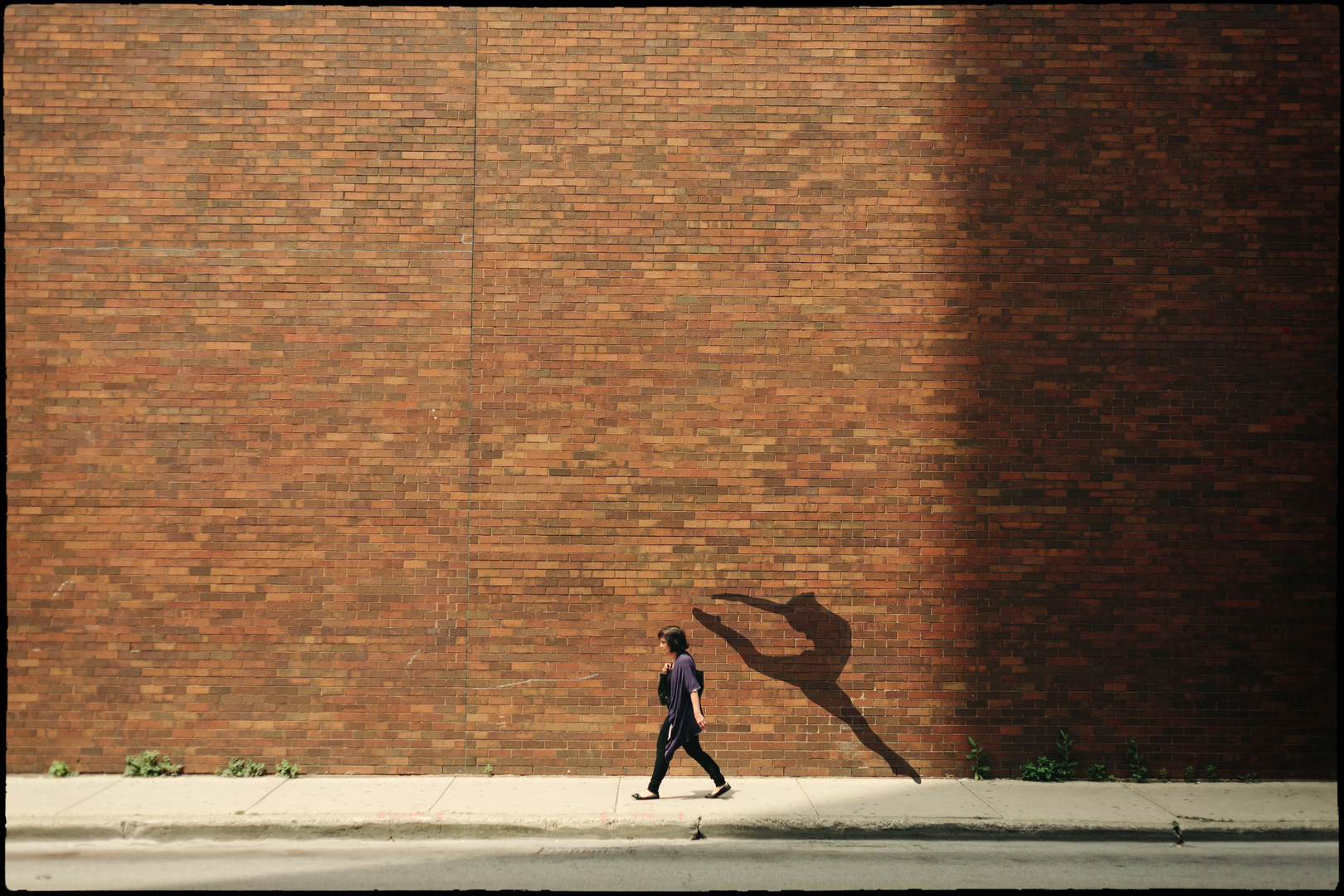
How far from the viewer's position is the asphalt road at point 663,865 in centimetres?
577

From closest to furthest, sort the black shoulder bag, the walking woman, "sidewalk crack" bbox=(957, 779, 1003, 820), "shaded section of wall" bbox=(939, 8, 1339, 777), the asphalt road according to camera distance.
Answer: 1. the asphalt road
2. "sidewalk crack" bbox=(957, 779, 1003, 820)
3. the walking woman
4. the black shoulder bag
5. "shaded section of wall" bbox=(939, 8, 1339, 777)

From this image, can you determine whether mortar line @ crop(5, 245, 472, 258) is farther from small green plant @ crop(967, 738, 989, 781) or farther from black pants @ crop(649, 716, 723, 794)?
small green plant @ crop(967, 738, 989, 781)

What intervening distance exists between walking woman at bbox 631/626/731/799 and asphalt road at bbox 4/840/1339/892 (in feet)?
2.34

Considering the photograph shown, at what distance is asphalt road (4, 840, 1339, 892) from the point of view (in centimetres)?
577

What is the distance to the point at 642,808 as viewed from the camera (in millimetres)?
6961

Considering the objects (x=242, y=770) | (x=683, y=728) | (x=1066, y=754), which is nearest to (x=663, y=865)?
(x=683, y=728)

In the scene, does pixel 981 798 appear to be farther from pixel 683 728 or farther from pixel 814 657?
pixel 683 728

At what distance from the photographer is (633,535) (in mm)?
8117

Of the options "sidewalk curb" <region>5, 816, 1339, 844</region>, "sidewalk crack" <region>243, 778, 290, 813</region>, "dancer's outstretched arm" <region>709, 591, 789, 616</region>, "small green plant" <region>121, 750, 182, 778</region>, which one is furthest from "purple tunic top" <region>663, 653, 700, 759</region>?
"small green plant" <region>121, 750, 182, 778</region>

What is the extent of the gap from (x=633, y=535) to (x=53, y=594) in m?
5.68

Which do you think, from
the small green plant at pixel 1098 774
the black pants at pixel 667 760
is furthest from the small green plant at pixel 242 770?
the small green plant at pixel 1098 774

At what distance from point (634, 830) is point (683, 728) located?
93 centimetres

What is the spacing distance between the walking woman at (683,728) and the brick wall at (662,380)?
734 mm

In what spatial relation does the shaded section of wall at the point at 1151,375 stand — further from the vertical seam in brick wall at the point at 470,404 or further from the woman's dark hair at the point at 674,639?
the vertical seam in brick wall at the point at 470,404
